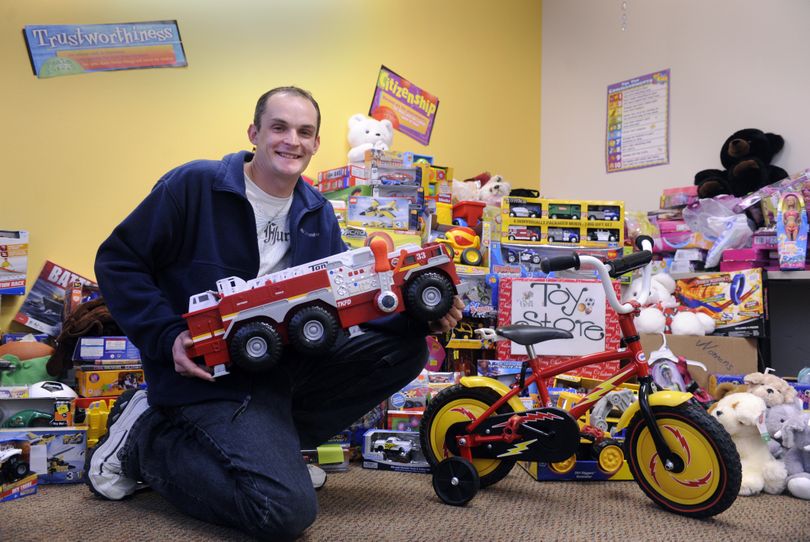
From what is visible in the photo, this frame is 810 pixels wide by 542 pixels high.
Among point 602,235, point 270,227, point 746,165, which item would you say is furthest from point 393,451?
point 746,165

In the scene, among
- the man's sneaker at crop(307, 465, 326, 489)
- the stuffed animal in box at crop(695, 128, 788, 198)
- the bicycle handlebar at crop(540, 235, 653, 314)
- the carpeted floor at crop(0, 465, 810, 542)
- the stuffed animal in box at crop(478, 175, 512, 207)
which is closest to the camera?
the carpeted floor at crop(0, 465, 810, 542)

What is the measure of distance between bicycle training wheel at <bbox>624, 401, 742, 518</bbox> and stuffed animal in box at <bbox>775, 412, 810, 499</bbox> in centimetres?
42

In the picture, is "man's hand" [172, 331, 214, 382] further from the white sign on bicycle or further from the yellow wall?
the yellow wall

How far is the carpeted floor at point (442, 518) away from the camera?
4.22 feet

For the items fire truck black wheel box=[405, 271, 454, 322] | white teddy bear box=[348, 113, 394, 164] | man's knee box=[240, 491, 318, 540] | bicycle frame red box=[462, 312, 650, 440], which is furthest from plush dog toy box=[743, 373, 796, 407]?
white teddy bear box=[348, 113, 394, 164]

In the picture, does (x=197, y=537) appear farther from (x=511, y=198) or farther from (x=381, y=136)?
(x=381, y=136)

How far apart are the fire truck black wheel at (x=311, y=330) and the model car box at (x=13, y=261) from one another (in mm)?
1808

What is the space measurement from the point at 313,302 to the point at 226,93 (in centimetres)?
211

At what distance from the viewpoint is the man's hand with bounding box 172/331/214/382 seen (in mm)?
1276

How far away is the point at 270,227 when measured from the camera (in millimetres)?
1515

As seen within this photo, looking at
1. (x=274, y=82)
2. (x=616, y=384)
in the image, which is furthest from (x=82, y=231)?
(x=616, y=384)

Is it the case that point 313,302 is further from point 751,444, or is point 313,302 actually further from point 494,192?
point 494,192

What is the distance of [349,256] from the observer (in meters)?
1.35

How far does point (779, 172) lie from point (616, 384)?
1897mm
